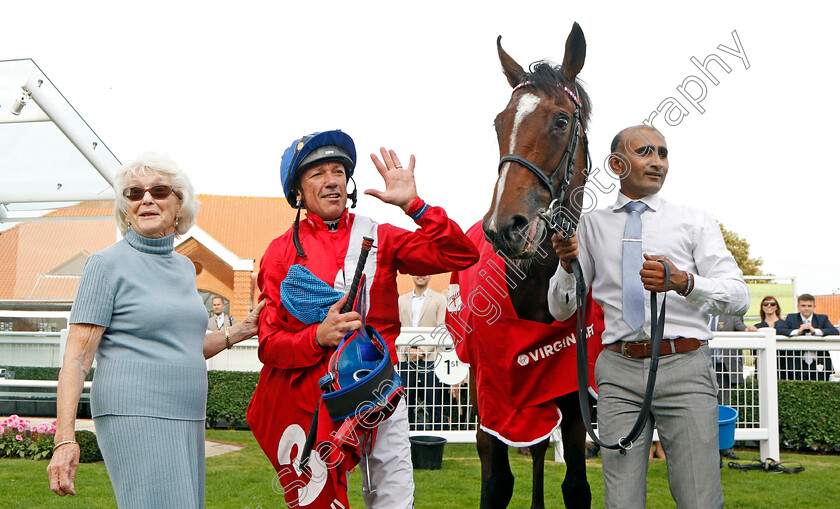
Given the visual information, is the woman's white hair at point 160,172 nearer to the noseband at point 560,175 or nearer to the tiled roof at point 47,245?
the noseband at point 560,175

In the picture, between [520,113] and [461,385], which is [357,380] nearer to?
[520,113]

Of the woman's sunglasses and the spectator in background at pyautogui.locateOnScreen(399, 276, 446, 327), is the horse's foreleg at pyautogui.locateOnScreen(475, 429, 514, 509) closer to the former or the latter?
the woman's sunglasses

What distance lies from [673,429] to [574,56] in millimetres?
1734

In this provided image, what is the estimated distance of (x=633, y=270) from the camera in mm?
2705

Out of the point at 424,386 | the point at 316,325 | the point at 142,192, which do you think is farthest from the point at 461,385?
the point at 142,192

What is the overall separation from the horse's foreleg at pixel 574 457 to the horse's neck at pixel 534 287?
19.9 inches

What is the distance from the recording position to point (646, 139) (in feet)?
9.10

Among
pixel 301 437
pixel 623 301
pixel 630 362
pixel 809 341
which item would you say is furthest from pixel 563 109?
pixel 809 341

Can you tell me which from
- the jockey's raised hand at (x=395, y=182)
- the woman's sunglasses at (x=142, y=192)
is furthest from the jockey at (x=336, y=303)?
the woman's sunglasses at (x=142, y=192)

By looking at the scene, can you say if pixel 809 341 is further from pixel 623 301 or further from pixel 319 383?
pixel 319 383

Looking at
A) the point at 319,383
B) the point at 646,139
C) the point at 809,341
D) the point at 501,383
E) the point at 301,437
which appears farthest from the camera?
the point at 809,341

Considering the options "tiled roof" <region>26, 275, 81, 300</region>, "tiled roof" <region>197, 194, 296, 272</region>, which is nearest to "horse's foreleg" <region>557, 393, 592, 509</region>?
"tiled roof" <region>26, 275, 81, 300</region>

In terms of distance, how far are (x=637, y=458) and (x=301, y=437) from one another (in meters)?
1.28

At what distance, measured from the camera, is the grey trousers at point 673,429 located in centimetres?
249
